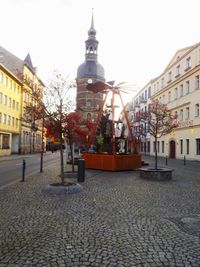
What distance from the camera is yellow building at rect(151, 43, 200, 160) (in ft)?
122

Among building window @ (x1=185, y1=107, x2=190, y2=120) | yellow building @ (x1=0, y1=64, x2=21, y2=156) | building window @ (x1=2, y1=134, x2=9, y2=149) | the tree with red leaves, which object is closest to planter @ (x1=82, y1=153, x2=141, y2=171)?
the tree with red leaves

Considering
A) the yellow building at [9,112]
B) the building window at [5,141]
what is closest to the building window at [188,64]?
the yellow building at [9,112]

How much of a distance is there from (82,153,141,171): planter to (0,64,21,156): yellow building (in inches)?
1015

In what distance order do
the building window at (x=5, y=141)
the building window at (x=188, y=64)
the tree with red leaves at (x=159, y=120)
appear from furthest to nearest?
the building window at (x=5, y=141), the building window at (x=188, y=64), the tree with red leaves at (x=159, y=120)

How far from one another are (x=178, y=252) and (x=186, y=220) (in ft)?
7.43

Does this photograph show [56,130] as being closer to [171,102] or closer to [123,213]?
[123,213]

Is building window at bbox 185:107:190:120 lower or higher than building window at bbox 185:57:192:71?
lower

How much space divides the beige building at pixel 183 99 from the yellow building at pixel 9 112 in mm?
19877

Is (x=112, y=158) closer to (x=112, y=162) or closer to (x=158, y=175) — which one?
(x=112, y=162)

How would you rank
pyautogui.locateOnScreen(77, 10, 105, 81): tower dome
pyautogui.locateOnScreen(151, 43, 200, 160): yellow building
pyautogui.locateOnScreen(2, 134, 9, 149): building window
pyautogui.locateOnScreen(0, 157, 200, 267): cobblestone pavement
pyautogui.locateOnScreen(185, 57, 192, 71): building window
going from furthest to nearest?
pyautogui.locateOnScreen(77, 10, 105, 81): tower dome
pyautogui.locateOnScreen(2, 134, 9, 149): building window
pyautogui.locateOnScreen(185, 57, 192, 71): building window
pyautogui.locateOnScreen(151, 43, 200, 160): yellow building
pyautogui.locateOnScreen(0, 157, 200, 267): cobblestone pavement

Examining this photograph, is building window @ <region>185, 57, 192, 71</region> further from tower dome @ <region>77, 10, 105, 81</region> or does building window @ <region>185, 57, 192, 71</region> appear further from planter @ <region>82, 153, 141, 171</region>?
tower dome @ <region>77, 10, 105, 81</region>

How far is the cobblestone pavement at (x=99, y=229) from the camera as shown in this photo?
4.73m

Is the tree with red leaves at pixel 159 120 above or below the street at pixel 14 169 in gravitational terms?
above

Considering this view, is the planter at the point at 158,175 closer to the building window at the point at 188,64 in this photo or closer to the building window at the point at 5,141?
the building window at the point at 188,64
